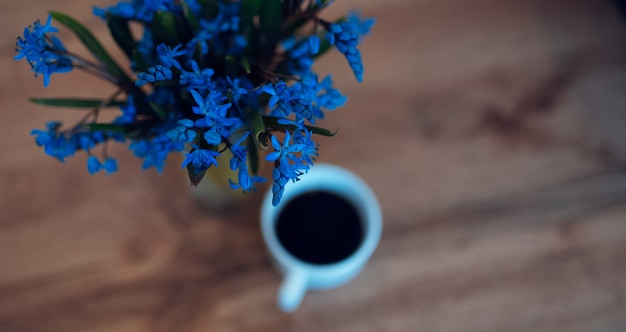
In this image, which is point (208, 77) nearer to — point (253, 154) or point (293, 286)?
point (253, 154)

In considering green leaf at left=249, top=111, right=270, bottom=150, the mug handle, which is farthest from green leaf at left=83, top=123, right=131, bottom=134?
the mug handle

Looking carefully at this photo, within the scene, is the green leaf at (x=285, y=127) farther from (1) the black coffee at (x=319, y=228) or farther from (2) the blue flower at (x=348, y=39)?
(1) the black coffee at (x=319, y=228)

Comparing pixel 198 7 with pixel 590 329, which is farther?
pixel 590 329

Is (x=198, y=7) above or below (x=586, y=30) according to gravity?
below

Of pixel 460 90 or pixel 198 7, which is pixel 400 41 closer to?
pixel 460 90

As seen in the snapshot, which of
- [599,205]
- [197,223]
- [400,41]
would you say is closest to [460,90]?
[400,41]

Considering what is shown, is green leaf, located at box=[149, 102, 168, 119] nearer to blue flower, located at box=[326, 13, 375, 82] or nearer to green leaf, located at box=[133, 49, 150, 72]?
green leaf, located at box=[133, 49, 150, 72]
